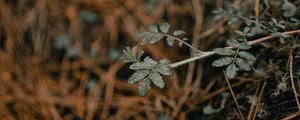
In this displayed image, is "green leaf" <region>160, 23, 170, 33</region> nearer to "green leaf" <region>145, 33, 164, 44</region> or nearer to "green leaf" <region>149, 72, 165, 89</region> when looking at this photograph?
"green leaf" <region>145, 33, 164, 44</region>

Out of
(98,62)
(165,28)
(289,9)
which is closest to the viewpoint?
(165,28)

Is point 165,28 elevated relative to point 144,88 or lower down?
elevated

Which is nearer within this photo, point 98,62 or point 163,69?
point 163,69

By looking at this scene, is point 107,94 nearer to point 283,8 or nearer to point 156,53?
point 156,53

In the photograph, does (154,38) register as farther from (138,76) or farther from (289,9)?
(289,9)

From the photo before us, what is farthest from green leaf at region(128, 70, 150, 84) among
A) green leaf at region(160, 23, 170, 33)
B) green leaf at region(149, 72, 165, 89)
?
green leaf at region(160, 23, 170, 33)

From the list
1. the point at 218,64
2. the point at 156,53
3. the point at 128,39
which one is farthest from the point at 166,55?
the point at 218,64

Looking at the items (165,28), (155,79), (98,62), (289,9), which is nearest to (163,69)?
(155,79)

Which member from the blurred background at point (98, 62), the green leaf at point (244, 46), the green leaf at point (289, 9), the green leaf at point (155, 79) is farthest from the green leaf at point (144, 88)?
the green leaf at point (289, 9)

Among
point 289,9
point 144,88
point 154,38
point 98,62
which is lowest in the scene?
point 144,88

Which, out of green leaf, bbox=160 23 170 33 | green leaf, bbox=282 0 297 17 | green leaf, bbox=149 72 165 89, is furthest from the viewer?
green leaf, bbox=282 0 297 17
